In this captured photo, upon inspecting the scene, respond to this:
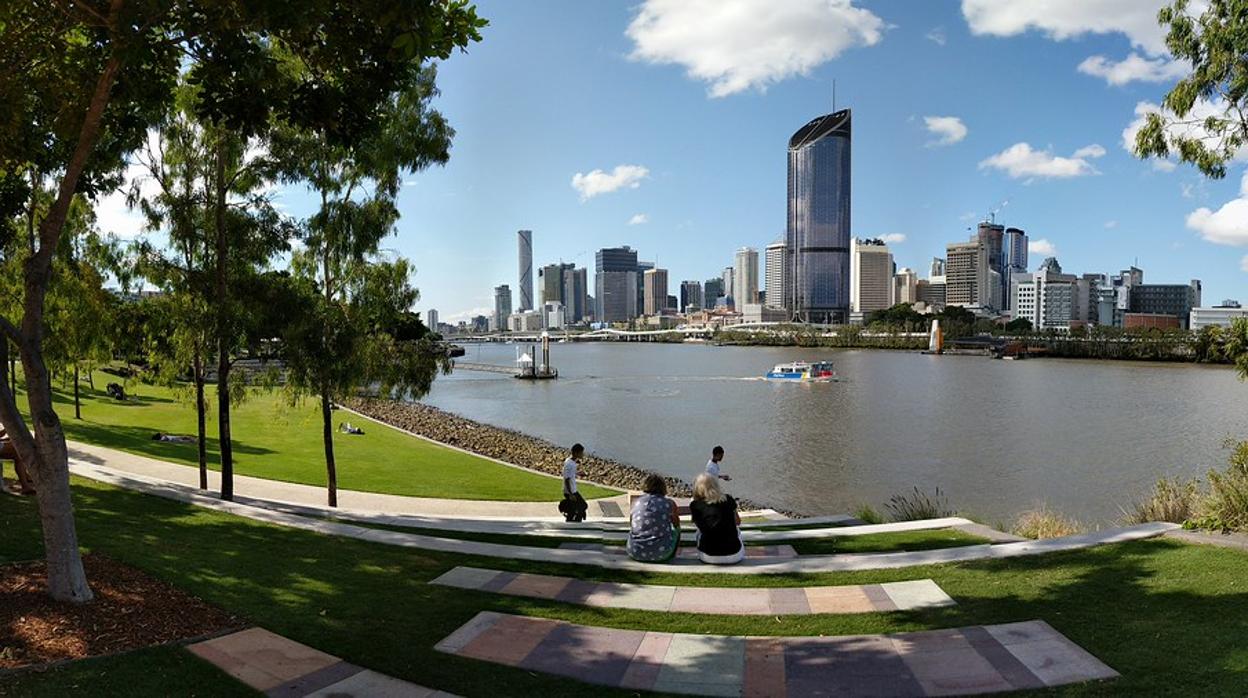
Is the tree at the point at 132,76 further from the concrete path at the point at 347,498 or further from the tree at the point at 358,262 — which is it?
the concrete path at the point at 347,498

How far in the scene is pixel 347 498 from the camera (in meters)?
18.6

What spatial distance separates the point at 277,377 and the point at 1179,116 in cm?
1686

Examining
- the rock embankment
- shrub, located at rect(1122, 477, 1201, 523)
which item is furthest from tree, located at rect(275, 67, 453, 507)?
shrub, located at rect(1122, 477, 1201, 523)

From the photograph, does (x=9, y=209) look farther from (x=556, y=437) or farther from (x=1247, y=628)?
(x=556, y=437)

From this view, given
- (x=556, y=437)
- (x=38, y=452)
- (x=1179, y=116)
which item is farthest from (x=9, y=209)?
(x=556, y=437)

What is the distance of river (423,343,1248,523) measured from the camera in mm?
28406

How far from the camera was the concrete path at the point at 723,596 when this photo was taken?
23.7 feet

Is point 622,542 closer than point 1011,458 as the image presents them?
Yes

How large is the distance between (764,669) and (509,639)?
2.18 m

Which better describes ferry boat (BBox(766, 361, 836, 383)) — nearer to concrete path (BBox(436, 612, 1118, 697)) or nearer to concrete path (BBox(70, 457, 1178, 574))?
concrete path (BBox(70, 457, 1178, 574))

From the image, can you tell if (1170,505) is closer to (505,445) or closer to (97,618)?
(97,618)

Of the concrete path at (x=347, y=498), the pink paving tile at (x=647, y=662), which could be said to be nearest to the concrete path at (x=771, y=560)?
the pink paving tile at (x=647, y=662)

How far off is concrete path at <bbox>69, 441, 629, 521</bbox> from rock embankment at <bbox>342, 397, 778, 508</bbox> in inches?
224

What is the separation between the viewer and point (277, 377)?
633 inches
